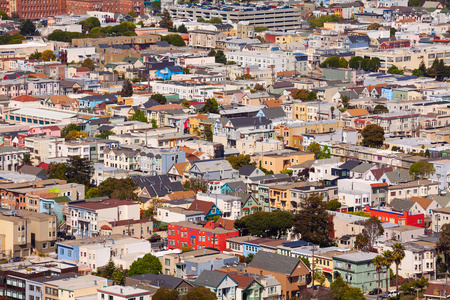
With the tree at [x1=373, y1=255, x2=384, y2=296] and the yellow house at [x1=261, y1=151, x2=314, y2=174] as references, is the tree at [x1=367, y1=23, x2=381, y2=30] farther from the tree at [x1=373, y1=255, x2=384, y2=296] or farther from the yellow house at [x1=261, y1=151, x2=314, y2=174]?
the tree at [x1=373, y1=255, x2=384, y2=296]

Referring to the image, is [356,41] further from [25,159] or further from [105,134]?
[25,159]

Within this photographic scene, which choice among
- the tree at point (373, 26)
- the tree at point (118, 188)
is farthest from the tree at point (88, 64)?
the tree at point (118, 188)

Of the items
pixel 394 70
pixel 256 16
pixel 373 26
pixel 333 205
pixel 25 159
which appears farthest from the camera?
pixel 256 16

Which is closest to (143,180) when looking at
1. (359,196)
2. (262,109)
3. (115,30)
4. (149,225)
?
(149,225)

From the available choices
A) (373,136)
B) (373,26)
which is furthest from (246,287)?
(373,26)

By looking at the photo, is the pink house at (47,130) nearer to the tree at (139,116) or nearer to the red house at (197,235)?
the tree at (139,116)

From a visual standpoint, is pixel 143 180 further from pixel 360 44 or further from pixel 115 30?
pixel 115 30

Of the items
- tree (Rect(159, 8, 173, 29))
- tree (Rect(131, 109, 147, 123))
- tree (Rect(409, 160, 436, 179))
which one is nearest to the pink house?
tree (Rect(131, 109, 147, 123))
